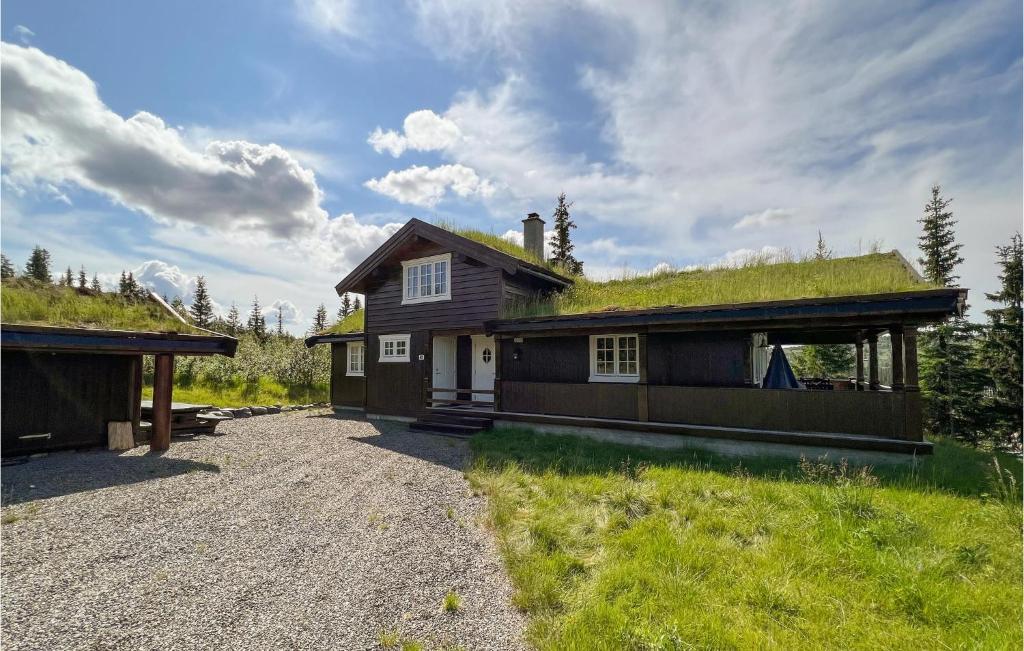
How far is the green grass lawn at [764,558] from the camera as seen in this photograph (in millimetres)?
3490

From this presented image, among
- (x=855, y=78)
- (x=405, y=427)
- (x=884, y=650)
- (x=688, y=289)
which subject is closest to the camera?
(x=884, y=650)

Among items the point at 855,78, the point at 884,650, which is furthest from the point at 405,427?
the point at 855,78

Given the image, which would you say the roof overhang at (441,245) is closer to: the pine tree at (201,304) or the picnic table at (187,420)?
the picnic table at (187,420)

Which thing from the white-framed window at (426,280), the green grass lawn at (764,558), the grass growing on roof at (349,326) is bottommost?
the green grass lawn at (764,558)

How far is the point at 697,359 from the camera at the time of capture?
10586 mm

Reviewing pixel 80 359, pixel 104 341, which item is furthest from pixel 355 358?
pixel 104 341

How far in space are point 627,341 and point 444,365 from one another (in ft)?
21.4

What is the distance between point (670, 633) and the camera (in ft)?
11.3

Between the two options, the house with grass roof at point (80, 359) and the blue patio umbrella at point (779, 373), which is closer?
the house with grass roof at point (80, 359)

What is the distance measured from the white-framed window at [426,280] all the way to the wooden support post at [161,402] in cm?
678

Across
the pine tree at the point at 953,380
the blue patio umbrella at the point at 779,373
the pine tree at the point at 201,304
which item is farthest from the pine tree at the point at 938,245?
the pine tree at the point at 201,304

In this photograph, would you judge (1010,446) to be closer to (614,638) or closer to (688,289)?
(688,289)

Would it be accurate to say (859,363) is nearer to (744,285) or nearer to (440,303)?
(744,285)

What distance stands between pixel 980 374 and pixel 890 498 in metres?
19.4
